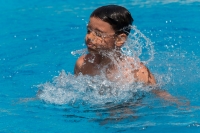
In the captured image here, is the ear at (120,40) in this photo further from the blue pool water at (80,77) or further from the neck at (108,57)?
the blue pool water at (80,77)

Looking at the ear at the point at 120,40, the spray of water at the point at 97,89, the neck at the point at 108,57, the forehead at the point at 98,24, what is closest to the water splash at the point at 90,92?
the spray of water at the point at 97,89

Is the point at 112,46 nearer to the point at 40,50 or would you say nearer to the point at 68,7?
the point at 40,50

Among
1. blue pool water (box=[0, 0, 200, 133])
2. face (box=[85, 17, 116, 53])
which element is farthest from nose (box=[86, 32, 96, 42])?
blue pool water (box=[0, 0, 200, 133])

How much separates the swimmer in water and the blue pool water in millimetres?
91

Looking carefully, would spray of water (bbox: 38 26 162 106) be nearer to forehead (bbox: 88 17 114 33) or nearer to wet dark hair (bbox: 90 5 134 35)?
wet dark hair (bbox: 90 5 134 35)

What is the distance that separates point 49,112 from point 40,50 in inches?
81.1

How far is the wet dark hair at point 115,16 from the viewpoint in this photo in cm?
324

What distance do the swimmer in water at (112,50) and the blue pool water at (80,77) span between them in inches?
3.6

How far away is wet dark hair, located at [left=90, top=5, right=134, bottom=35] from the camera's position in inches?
128

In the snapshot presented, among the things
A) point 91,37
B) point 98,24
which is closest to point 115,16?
point 98,24

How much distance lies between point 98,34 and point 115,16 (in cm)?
19

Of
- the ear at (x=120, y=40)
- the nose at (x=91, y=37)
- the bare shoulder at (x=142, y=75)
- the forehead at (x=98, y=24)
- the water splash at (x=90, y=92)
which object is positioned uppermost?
the forehead at (x=98, y=24)

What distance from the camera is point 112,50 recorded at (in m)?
3.38

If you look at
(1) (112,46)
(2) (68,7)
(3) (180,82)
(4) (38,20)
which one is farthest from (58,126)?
(2) (68,7)
